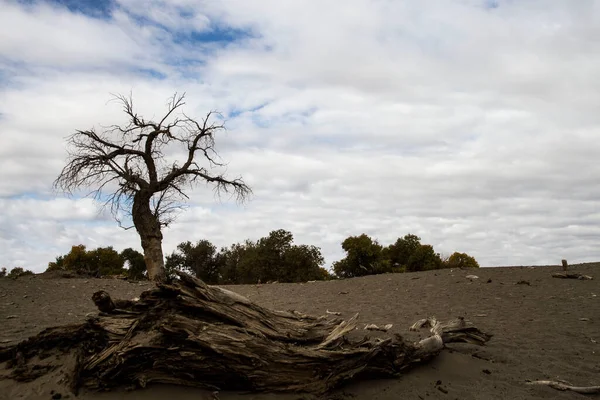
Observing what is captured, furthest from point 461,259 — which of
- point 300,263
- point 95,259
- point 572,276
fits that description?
point 95,259

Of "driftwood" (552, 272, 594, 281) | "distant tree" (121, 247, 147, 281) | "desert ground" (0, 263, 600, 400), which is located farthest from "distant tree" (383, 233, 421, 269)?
"distant tree" (121, 247, 147, 281)

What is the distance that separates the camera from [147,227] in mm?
18250

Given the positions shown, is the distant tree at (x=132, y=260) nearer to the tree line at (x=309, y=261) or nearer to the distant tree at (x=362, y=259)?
the tree line at (x=309, y=261)

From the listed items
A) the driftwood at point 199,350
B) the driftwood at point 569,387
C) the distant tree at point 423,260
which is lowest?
the driftwood at point 569,387

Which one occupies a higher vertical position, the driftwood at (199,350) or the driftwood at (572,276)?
the driftwood at (572,276)

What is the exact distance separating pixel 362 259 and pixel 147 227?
12.8m

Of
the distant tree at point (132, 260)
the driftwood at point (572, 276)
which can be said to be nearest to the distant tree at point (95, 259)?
the distant tree at point (132, 260)

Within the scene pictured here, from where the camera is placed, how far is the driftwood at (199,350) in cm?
611

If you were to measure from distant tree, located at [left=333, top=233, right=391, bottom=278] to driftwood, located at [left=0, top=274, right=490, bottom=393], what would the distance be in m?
18.7

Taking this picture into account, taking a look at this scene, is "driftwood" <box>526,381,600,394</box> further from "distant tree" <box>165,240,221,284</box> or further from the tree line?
"distant tree" <box>165,240,221,284</box>

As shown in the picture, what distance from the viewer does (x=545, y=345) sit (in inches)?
346

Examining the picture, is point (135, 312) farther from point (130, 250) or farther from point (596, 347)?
point (130, 250)

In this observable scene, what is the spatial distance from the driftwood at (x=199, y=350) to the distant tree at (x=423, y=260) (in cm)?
2107

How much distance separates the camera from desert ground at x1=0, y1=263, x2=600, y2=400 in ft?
22.1
